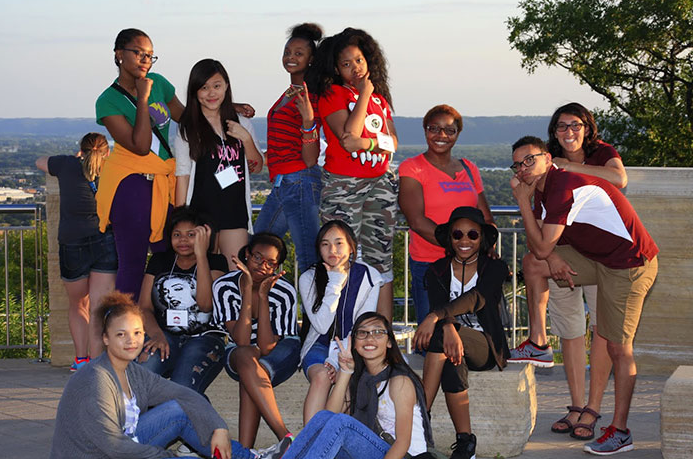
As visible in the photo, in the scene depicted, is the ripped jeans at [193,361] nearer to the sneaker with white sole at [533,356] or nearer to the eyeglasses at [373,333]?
the eyeglasses at [373,333]

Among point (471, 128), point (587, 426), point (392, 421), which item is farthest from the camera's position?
point (471, 128)

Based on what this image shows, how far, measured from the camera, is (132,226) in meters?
6.06

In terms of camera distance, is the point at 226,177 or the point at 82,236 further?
the point at 82,236

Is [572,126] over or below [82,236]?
over

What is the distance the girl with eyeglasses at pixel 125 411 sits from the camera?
4.40 meters

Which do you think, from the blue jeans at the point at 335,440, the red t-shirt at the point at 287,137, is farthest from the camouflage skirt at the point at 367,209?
the blue jeans at the point at 335,440

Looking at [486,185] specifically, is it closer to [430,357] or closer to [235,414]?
[430,357]

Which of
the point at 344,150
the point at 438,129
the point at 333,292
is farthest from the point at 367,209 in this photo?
the point at 333,292

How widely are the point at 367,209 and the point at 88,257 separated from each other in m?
2.55

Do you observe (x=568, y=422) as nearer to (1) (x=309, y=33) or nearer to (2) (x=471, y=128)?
(1) (x=309, y=33)

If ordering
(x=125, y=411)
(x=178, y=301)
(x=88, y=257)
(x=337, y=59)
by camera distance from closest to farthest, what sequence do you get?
(x=125, y=411)
(x=178, y=301)
(x=337, y=59)
(x=88, y=257)

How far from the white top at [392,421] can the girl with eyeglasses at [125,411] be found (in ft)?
2.43

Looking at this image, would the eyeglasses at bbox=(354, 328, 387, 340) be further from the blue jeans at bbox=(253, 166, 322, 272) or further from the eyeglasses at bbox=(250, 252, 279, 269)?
the blue jeans at bbox=(253, 166, 322, 272)

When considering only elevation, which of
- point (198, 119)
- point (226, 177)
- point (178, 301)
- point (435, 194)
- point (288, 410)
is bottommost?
point (288, 410)
